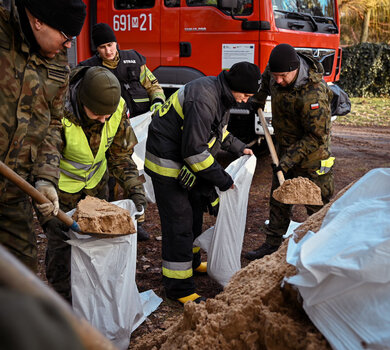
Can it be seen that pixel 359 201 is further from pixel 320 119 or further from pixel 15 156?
pixel 320 119

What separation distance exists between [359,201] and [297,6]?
520 centimetres

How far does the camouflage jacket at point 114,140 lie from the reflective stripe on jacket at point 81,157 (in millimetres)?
38

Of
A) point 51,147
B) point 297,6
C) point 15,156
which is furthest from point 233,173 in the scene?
point 297,6

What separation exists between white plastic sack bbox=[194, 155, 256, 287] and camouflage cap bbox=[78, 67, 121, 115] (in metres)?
1.09

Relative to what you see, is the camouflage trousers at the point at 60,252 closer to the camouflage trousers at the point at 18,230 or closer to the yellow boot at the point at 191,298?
the camouflage trousers at the point at 18,230

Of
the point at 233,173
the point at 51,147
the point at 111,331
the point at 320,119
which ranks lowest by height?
the point at 111,331

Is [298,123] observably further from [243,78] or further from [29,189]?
[29,189]

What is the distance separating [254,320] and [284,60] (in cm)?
261

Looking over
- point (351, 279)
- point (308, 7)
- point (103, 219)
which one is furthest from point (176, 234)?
point (308, 7)

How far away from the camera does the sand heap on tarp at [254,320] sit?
1.28 m

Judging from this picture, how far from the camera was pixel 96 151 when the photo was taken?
294 cm

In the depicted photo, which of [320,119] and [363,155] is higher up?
[320,119]

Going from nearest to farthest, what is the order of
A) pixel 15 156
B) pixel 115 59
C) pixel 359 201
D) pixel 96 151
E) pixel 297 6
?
pixel 359 201 → pixel 15 156 → pixel 96 151 → pixel 115 59 → pixel 297 6

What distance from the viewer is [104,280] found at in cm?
255
